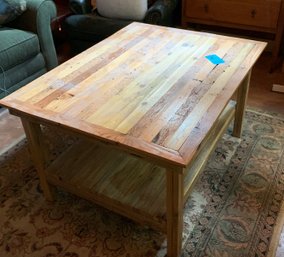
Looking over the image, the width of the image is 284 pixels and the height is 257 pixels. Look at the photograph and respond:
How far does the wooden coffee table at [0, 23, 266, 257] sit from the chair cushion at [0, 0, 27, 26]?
0.84m

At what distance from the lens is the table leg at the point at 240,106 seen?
1766mm

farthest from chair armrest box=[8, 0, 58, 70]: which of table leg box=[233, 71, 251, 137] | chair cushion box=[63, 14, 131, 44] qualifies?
table leg box=[233, 71, 251, 137]

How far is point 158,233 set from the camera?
4.69 ft

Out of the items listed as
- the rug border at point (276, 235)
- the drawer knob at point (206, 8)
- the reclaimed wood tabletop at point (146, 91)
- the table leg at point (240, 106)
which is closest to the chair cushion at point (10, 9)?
the reclaimed wood tabletop at point (146, 91)

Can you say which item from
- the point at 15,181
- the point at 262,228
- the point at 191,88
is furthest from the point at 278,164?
the point at 15,181

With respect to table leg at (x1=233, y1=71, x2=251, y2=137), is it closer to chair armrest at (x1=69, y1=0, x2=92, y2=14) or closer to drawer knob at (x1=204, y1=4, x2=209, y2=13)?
drawer knob at (x1=204, y1=4, x2=209, y2=13)

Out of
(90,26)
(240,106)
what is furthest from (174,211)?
(90,26)

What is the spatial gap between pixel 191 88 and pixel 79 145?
64 cm

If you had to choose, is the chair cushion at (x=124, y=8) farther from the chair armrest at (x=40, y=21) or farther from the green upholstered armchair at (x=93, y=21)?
the chair armrest at (x=40, y=21)

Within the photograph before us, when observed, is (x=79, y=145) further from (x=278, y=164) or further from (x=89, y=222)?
(x=278, y=164)

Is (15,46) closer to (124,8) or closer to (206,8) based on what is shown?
(124,8)

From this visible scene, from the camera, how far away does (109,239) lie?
4.62ft

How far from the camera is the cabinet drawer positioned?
96.4 inches

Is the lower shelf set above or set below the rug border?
above
